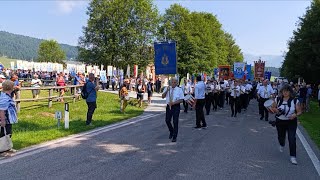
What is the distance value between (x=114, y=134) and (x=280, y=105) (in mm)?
5086

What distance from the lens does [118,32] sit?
59.8m

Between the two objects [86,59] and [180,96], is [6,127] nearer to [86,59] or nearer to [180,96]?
[180,96]

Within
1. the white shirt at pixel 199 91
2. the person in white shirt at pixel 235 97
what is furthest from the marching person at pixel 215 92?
the white shirt at pixel 199 91

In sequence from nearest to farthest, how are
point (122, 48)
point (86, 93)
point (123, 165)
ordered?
point (123, 165) → point (86, 93) → point (122, 48)

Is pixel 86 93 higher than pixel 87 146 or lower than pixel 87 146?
higher

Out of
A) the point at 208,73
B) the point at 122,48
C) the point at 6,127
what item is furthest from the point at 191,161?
the point at 208,73

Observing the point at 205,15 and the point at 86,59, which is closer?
the point at 86,59

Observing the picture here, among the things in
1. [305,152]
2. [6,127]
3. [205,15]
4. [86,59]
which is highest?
[205,15]

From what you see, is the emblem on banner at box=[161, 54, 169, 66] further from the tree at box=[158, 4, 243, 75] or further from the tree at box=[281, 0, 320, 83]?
the tree at box=[158, 4, 243, 75]

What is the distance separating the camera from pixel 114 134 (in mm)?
11570

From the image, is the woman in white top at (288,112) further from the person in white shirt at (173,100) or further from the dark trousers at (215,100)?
the dark trousers at (215,100)

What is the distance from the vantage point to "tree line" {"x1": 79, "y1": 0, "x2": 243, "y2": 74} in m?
60.0

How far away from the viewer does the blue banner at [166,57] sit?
15047mm

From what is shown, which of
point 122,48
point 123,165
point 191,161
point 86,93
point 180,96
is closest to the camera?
point 123,165
